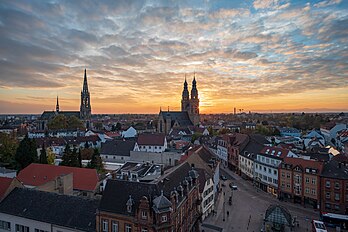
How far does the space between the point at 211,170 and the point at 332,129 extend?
83863mm

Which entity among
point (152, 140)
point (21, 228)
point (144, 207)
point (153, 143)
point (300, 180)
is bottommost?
point (21, 228)

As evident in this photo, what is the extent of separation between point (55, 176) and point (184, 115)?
9083 centimetres

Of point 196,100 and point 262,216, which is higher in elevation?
point 196,100

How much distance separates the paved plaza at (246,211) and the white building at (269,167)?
159 centimetres

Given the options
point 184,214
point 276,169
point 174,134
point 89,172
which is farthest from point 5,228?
point 174,134

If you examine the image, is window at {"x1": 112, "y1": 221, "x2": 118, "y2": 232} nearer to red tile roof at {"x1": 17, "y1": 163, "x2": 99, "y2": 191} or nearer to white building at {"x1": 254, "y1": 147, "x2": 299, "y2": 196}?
red tile roof at {"x1": 17, "y1": 163, "x2": 99, "y2": 191}

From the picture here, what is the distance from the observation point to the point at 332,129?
10594 cm

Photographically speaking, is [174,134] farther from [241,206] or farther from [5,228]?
[5,228]

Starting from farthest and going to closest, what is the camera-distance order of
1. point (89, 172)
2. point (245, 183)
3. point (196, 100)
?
point (196, 100) → point (245, 183) → point (89, 172)

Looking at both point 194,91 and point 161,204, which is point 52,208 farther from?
point 194,91

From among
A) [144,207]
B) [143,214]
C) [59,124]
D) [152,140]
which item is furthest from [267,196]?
[59,124]

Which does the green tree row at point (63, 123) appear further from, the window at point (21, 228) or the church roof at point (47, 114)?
the window at point (21, 228)

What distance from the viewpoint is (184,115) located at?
12669cm

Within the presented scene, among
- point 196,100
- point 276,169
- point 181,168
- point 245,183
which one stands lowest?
point 245,183
